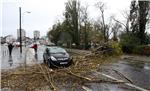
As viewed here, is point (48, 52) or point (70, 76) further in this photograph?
point (48, 52)

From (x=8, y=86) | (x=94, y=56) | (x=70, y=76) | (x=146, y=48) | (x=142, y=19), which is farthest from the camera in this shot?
(x=142, y=19)

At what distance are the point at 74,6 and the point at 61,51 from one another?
48.8 meters

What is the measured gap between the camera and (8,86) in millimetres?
12711

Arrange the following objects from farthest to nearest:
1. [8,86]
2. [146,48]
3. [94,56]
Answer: [146,48] → [94,56] → [8,86]

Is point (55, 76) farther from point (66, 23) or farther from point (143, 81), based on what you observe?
point (66, 23)

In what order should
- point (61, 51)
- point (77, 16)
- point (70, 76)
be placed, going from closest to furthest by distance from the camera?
1. point (70, 76)
2. point (61, 51)
3. point (77, 16)

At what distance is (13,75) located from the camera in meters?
15.6

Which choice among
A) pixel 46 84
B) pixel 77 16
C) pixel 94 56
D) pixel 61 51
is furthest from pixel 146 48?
pixel 77 16

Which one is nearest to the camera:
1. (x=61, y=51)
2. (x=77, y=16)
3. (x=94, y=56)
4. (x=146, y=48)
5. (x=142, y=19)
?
(x=61, y=51)

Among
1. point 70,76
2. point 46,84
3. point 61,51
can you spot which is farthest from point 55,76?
point 61,51

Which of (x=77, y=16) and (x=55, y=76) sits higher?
(x=77, y=16)

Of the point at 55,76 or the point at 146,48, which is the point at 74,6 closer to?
the point at 146,48

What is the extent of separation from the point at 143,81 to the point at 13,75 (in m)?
7.05

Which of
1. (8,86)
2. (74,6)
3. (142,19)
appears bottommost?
(8,86)
